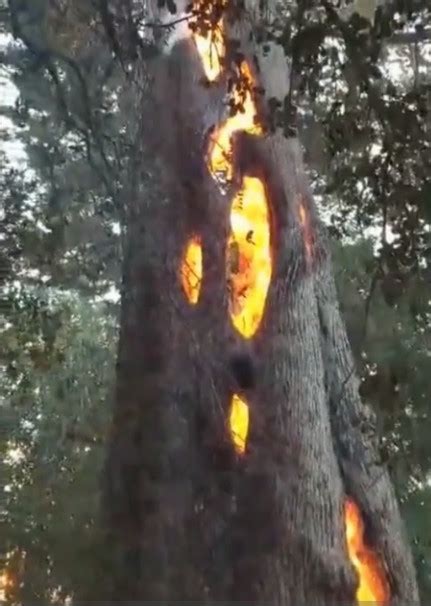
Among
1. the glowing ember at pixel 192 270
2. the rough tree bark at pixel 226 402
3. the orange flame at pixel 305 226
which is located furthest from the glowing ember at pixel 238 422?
the orange flame at pixel 305 226

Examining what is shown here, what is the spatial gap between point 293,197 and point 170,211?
194mm

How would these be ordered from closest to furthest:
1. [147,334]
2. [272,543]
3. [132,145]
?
[272,543] → [147,334] → [132,145]

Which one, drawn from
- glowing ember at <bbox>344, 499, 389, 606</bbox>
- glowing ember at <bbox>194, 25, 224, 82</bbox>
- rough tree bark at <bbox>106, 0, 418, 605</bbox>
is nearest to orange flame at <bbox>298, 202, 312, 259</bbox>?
rough tree bark at <bbox>106, 0, 418, 605</bbox>

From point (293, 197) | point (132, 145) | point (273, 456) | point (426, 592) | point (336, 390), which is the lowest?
point (426, 592)

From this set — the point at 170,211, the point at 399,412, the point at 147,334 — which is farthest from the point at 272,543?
the point at 170,211

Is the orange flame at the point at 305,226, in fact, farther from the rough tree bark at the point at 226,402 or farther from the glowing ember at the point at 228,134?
the glowing ember at the point at 228,134

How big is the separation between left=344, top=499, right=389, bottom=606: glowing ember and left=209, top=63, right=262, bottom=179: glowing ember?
54 cm

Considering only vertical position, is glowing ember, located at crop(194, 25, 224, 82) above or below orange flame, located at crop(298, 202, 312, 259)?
above

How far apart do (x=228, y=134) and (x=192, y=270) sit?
0.22m

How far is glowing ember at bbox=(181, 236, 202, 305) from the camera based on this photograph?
1.65 m

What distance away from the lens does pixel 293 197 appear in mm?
1740

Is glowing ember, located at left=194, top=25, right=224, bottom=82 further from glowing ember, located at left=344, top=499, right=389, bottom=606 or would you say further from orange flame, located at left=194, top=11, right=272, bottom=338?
glowing ember, located at left=344, top=499, right=389, bottom=606

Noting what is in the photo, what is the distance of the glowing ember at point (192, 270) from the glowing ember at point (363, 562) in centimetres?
38

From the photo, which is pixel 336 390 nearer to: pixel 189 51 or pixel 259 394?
pixel 259 394
